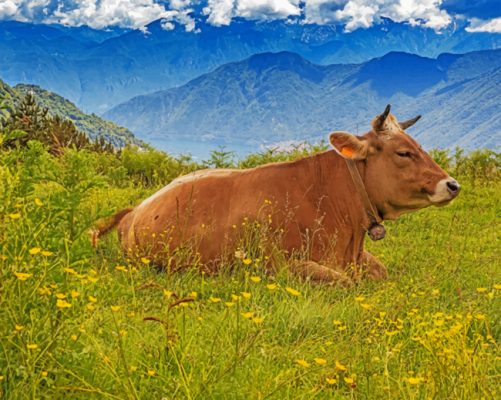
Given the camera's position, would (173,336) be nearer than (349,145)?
Yes

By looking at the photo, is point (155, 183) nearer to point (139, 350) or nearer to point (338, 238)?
point (338, 238)

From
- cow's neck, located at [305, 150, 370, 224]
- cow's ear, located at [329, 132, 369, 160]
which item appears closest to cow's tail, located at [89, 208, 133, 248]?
cow's neck, located at [305, 150, 370, 224]

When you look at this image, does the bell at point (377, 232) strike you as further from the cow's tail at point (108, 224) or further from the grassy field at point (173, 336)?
the cow's tail at point (108, 224)

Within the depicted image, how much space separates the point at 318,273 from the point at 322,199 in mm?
1195

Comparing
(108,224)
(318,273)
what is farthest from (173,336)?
(108,224)

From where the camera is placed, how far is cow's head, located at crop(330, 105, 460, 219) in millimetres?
7504

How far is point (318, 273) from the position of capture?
22.2 feet

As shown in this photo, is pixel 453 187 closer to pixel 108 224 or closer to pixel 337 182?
pixel 337 182

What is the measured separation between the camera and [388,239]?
9859 millimetres

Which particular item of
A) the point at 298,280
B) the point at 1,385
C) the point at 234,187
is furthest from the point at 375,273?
the point at 1,385

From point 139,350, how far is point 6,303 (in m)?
0.90

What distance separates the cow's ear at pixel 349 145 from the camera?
760cm

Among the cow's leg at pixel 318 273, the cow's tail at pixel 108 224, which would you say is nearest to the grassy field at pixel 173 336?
the cow's leg at pixel 318 273

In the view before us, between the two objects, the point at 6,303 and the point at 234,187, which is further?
the point at 234,187
